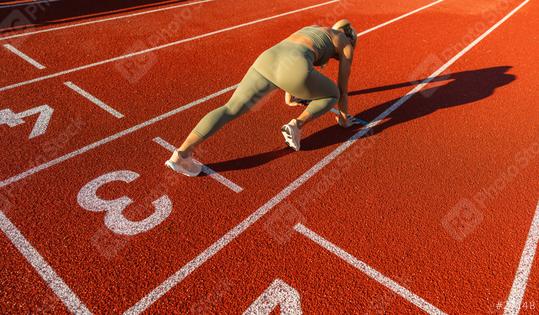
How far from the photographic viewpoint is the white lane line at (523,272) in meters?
3.48

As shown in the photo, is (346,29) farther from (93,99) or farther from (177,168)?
(93,99)

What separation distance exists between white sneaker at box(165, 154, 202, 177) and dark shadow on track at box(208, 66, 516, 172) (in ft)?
1.02

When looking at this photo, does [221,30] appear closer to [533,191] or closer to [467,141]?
[467,141]

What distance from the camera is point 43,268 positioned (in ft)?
11.4

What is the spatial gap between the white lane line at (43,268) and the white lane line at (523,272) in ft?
12.7

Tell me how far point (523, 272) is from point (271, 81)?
135 inches

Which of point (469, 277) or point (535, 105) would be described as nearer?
point (469, 277)

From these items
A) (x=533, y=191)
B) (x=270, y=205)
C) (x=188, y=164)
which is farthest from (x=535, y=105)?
(x=188, y=164)

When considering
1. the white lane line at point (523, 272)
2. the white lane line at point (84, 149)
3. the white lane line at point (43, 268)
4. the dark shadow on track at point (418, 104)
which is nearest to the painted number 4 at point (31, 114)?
the white lane line at point (84, 149)

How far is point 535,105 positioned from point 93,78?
8.26m

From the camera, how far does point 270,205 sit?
4.42 m

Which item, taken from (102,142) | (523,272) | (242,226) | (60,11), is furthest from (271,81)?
(60,11)

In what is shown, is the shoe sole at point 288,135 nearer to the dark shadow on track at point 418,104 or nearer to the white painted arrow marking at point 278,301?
the dark shadow on track at point 418,104

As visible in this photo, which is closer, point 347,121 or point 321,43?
point 321,43
